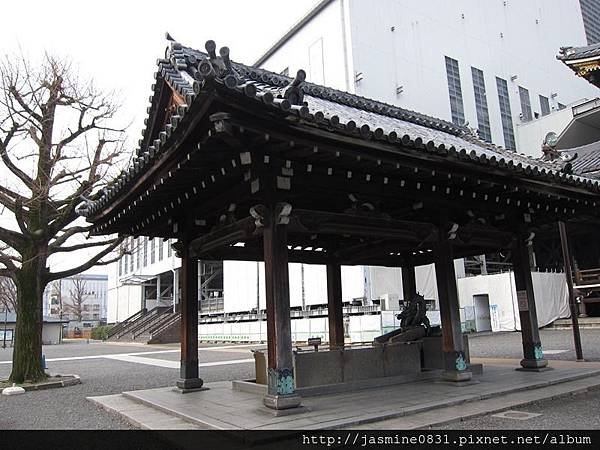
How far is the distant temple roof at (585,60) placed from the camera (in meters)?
9.98

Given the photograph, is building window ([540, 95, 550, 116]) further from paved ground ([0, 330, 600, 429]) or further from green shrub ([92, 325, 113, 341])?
green shrub ([92, 325, 113, 341])

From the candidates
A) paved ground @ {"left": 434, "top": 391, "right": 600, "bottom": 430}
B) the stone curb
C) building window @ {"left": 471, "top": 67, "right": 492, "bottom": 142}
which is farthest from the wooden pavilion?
building window @ {"left": 471, "top": 67, "right": 492, "bottom": 142}

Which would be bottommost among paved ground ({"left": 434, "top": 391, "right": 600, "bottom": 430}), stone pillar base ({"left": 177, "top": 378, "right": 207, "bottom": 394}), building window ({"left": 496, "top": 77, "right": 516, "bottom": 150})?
paved ground ({"left": 434, "top": 391, "right": 600, "bottom": 430})

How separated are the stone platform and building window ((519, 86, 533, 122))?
100 ft

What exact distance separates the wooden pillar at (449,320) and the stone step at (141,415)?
15.5 feet


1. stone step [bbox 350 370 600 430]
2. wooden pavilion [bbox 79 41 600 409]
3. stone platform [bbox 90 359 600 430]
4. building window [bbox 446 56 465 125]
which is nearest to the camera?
wooden pavilion [bbox 79 41 600 409]

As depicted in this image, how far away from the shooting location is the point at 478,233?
9.94m

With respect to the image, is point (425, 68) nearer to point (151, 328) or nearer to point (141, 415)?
point (141, 415)

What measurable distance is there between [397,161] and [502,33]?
114 ft

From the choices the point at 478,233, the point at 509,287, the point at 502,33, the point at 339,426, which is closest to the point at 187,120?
the point at 339,426

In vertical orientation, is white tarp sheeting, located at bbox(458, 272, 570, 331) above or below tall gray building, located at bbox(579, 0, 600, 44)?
below

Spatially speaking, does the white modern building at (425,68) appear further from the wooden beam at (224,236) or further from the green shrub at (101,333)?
the green shrub at (101,333)

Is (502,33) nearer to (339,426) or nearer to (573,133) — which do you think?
(573,133)

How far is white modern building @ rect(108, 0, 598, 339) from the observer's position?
2667 cm
